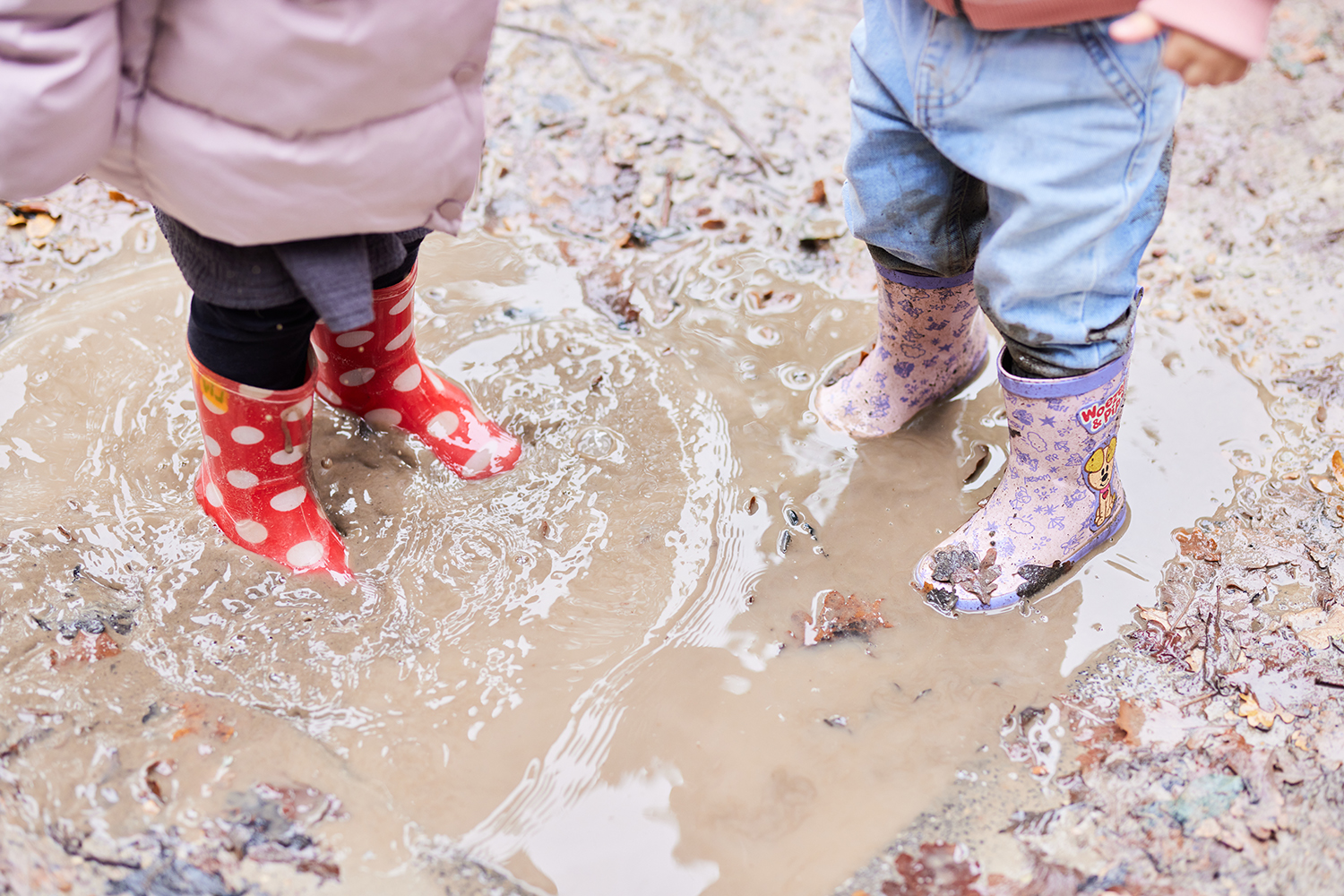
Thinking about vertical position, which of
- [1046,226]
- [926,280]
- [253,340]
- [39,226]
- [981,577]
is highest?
[1046,226]

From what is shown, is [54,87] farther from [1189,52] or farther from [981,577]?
[981,577]

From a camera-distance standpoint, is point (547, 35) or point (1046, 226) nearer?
point (1046, 226)

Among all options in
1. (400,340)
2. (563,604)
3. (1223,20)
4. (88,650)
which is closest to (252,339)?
(400,340)

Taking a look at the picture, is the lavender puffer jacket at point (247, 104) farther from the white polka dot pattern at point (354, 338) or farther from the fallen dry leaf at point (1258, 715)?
the fallen dry leaf at point (1258, 715)

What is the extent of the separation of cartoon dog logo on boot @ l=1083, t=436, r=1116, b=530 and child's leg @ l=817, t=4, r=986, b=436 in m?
0.44

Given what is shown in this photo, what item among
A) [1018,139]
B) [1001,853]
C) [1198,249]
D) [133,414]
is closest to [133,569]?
[133,414]

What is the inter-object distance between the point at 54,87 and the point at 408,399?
3.29ft

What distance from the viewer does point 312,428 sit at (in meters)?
2.10

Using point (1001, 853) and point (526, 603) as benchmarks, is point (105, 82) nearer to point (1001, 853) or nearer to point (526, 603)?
point (526, 603)

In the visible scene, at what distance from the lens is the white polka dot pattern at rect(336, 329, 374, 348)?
194cm

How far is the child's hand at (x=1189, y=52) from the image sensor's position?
1.24 meters

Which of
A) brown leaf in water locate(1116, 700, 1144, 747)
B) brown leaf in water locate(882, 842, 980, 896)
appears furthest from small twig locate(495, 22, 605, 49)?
brown leaf in water locate(882, 842, 980, 896)

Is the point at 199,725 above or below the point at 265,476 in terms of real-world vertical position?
below

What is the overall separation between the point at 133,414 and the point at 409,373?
638mm
